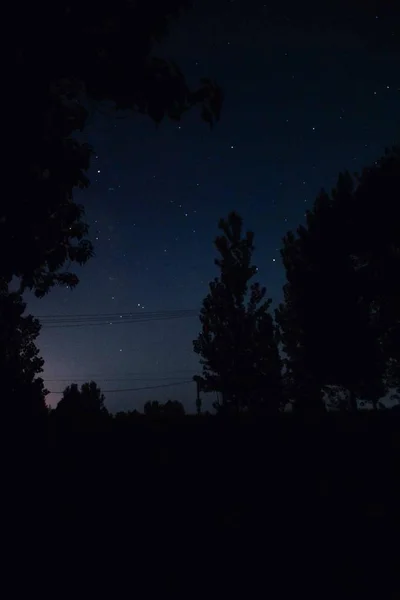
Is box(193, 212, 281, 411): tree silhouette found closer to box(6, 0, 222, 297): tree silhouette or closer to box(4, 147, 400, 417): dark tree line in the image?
box(4, 147, 400, 417): dark tree line

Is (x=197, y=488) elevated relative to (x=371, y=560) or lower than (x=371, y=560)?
elevated

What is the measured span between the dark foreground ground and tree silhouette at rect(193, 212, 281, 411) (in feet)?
75.4

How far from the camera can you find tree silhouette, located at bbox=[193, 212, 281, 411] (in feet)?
95.2

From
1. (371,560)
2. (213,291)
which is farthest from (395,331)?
(371,560)

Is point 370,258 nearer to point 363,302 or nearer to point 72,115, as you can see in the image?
point 363,302

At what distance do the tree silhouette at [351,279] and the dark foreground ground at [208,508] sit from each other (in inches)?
716

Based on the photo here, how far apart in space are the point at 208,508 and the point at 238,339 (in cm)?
2495

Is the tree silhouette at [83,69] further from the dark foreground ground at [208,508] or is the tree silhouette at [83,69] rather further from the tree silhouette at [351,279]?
the tree silhouette at [351,279]

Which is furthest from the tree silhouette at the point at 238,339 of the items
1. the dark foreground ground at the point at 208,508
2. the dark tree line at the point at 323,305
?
the dark foreground ground at the point at 208,508

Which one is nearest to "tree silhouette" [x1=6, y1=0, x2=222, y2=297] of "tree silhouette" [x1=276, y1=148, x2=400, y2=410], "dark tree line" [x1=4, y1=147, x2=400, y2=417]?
"dark tree line" [x1=4, y1=147, x2=400, y2=417]

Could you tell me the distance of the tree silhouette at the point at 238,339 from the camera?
95.2ft

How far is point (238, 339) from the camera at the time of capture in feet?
97.7

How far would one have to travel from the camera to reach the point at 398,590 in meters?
4.18

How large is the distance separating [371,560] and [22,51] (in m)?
5.29
